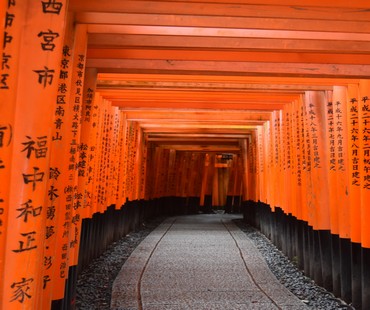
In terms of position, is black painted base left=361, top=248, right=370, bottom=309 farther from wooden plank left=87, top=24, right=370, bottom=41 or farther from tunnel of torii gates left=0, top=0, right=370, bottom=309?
wooden plank left=87, top=24, right=370, bottom=41

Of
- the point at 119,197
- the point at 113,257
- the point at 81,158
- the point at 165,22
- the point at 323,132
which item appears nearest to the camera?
the point at 165,22

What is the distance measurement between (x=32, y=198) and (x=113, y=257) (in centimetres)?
642

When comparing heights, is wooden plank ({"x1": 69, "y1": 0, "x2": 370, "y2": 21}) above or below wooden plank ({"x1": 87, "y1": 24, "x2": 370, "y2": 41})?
above

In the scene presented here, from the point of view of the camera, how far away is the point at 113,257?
28.4 ft

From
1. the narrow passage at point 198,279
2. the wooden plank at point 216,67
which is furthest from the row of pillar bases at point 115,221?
the wooden plank at point 216,67

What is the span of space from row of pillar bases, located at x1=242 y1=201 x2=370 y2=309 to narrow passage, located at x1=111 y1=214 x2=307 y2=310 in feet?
2.11

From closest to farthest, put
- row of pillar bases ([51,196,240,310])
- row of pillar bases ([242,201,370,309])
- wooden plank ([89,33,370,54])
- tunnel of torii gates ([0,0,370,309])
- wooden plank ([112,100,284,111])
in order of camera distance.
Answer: tunnel of torii gates ([0,0,370,309])
wooden plank ([89,33,370,54])
row of pillar bases ([51,196,240,310])
row of pillar bases ([242,201,370,309])
wooden plank ([112,100,284,111])

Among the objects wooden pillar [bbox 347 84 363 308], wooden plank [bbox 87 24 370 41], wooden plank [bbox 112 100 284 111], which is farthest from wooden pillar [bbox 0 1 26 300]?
wooden plank [bbox 112 100 284 111]

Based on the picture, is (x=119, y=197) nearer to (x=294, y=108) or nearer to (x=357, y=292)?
(x=294, y=108)

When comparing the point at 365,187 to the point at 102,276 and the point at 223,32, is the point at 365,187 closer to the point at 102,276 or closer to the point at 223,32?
the point at 223,32

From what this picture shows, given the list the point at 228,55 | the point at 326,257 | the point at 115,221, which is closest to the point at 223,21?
the point at 228,55

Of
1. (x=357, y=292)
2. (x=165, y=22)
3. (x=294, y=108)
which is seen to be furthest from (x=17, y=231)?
(x=294, y=108)

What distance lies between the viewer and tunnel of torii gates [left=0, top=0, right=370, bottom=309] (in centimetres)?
252

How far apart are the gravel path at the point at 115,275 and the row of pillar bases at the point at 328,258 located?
153 mm
